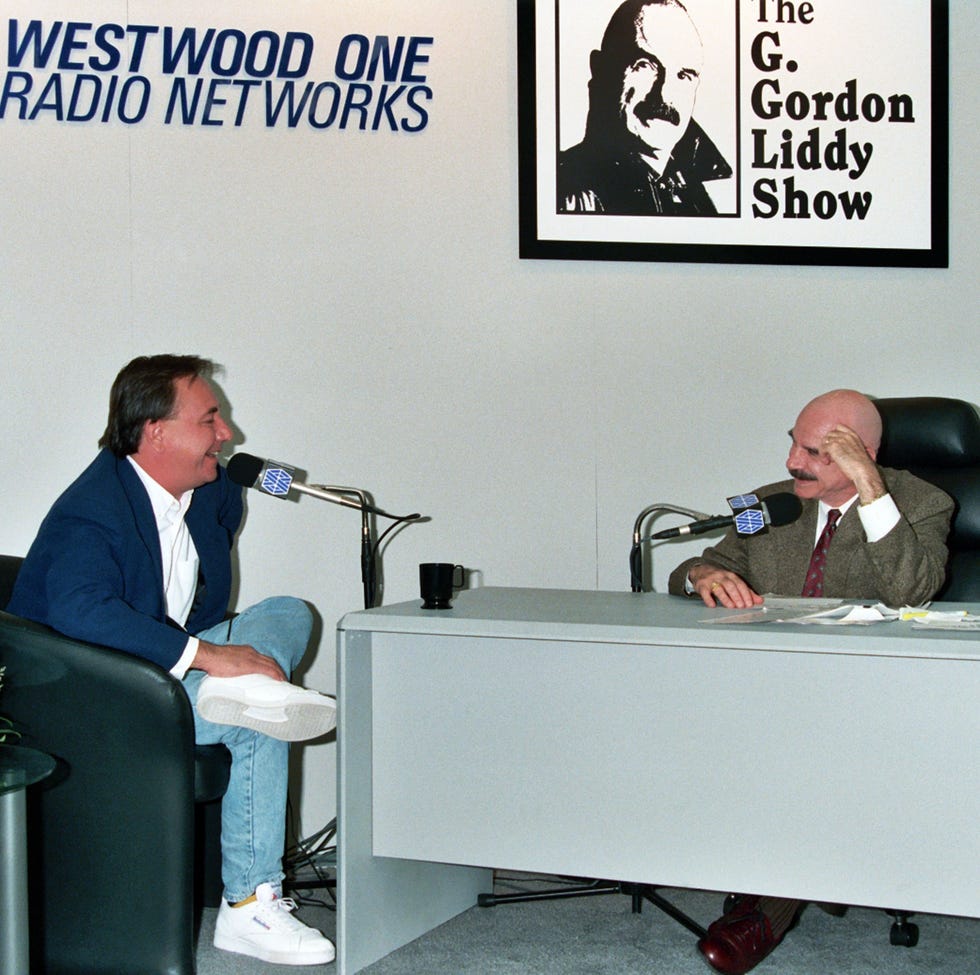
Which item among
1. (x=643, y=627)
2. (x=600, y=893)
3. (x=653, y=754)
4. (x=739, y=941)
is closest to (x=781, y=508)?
(x=643, y=627)

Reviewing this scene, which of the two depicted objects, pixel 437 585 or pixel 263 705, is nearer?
pixel 263 705

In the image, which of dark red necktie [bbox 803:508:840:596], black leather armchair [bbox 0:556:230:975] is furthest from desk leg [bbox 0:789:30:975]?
dark red necktie [bbox 803:508:840:596]

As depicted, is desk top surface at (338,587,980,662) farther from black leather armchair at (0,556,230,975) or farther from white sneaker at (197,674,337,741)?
black leather armchair at (0,556,230,975)

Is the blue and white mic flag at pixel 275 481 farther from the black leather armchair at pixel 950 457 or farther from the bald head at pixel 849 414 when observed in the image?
the black leather armchair at pixel 950 457

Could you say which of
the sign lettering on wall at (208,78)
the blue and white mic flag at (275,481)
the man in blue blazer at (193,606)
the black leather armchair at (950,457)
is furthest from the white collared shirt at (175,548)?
the black leather armchair at (950,457)

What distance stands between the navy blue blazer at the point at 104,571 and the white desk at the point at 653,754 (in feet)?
1.36

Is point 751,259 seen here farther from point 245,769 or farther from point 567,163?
point 245,769

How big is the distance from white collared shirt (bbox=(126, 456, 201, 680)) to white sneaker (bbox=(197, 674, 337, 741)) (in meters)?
0.38

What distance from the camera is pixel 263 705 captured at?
97.5 inches

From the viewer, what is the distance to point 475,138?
3.57 metres

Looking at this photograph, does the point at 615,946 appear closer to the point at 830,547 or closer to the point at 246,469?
the point at 830,547

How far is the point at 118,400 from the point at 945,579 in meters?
1.85

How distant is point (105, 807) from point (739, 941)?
1.24m

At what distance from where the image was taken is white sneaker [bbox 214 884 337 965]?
265 centimetres
